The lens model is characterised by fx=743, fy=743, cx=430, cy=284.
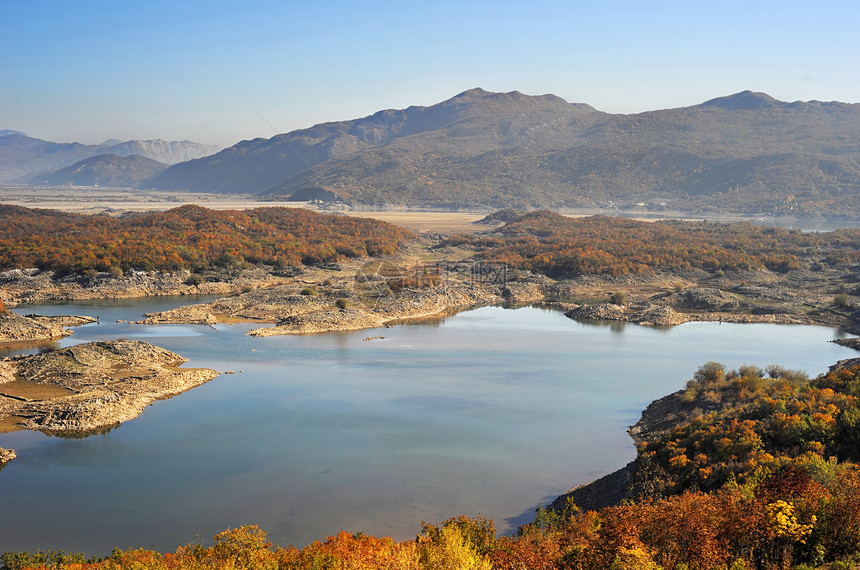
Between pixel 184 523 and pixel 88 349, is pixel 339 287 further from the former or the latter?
pixel 184 523

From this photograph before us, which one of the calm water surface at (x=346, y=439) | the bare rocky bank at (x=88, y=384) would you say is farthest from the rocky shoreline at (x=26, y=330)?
the bare rocky bank at (x=88, y=384)

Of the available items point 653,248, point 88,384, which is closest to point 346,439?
point 88,384

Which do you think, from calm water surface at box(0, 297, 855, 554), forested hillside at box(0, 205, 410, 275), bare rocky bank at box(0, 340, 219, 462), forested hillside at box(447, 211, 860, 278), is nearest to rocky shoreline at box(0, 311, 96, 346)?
calm water surface at box(0, 297, 855, 554)

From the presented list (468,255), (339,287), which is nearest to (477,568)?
(339,287)

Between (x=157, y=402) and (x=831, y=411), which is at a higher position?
(x=831, y=411)

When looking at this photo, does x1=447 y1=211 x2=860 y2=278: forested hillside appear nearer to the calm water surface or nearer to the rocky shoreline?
the calm water surface

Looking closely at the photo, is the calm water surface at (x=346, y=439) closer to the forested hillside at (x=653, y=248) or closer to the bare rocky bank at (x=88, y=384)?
the bare rocky bank at (x=88, y=384)

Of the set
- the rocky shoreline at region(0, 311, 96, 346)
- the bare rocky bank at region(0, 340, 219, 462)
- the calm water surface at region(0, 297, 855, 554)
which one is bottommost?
the calm water surface at region(0, 297, 855, 554)
